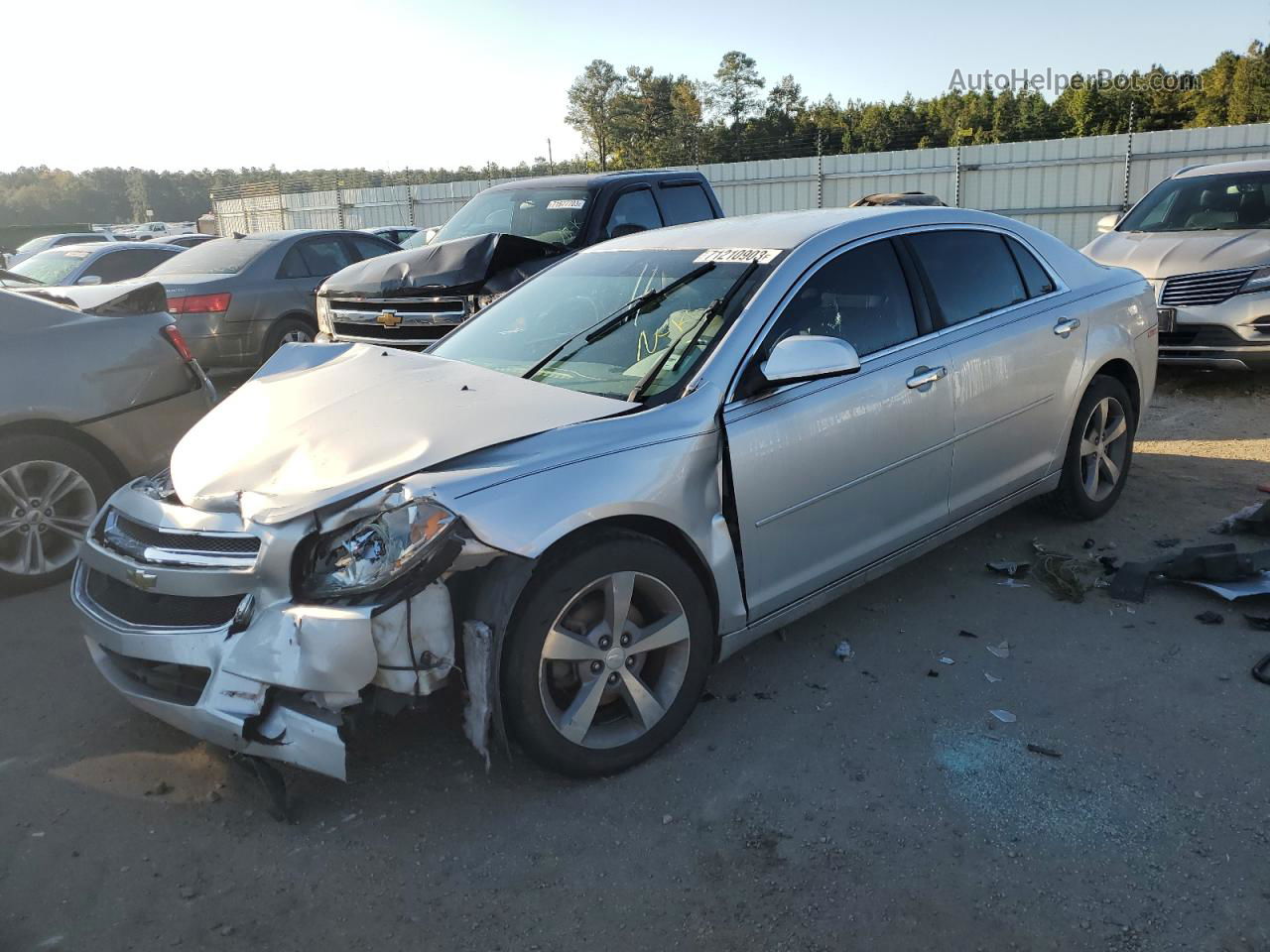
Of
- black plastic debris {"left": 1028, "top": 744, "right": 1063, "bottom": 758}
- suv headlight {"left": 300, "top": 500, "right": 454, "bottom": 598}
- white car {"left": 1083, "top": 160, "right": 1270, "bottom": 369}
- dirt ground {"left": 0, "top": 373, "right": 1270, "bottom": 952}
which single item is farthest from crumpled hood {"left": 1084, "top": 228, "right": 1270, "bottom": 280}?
suv headlight {"left": 300, "top": 500, "right": 454, "bottom": 598}

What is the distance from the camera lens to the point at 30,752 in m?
3.43

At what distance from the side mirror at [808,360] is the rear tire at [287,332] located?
761 centimetres

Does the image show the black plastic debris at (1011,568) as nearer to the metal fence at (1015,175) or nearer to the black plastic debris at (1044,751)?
the black plastic debris at (1044,751)

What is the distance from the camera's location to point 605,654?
307 centimetres

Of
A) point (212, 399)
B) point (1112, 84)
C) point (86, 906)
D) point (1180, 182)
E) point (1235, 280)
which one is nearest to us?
point (86, 906)

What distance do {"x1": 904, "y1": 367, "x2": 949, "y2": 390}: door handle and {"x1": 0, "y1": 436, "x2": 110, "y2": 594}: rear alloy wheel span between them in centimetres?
403

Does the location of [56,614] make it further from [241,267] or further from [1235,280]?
[1235,280]

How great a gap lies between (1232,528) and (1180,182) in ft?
19.6

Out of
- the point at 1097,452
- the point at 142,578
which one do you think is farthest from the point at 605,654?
the point at 1097,452

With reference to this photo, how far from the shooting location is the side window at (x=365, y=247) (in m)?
11.4

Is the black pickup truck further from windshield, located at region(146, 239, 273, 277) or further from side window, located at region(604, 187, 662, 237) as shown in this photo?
windshield, located at region(146, 239, 273, 277)

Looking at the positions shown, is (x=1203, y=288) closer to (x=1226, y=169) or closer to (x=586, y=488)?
(x=1226, y=169)

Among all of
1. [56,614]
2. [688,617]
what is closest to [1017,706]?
[688,617]

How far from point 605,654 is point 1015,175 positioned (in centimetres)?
2268
